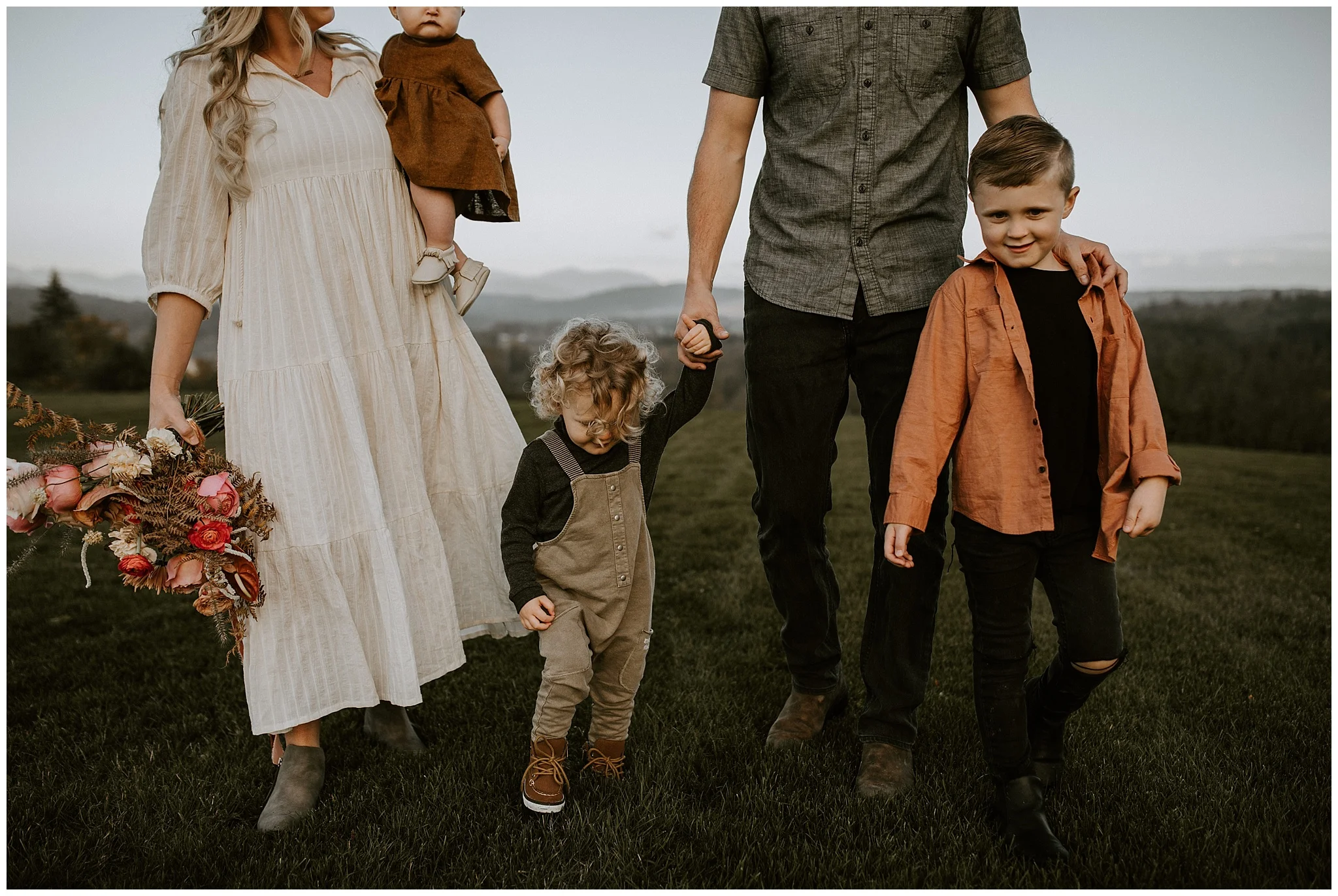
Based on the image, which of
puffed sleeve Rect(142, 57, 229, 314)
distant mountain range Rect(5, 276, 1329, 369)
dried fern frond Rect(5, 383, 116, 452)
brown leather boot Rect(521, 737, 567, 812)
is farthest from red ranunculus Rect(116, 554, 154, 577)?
distant mountain range Rect(5, 276, 1329, 369)

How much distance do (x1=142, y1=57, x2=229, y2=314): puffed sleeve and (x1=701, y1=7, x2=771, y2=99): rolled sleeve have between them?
147cm

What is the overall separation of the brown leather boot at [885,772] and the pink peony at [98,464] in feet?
7.46

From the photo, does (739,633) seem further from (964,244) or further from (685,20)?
(685,20)

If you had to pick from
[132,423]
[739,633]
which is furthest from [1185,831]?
[132,423]

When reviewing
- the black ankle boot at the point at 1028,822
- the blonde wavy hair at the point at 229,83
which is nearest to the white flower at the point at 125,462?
the blonde wavy hair at the point at 229,83

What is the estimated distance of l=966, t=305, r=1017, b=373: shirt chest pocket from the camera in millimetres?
2336

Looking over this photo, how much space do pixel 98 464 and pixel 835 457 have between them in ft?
6.74

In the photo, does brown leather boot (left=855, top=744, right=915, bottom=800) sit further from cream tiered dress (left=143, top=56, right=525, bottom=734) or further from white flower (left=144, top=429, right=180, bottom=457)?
white flower (left=144, top=429, right=180, bottom=457)

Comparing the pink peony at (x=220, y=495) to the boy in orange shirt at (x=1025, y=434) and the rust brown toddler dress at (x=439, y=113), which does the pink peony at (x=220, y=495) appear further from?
the boy in orange shirt at (x=1025, y=434)

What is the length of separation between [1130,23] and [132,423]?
29.2 feet

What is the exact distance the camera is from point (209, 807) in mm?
2670

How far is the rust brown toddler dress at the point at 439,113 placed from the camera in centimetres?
266

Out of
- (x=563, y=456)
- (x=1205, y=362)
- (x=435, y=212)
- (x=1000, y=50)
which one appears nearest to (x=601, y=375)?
(x=563, y=456)

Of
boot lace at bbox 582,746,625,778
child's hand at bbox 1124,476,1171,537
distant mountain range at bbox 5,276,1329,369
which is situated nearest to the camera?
child's hand at bbox 1124,476,1171,537
